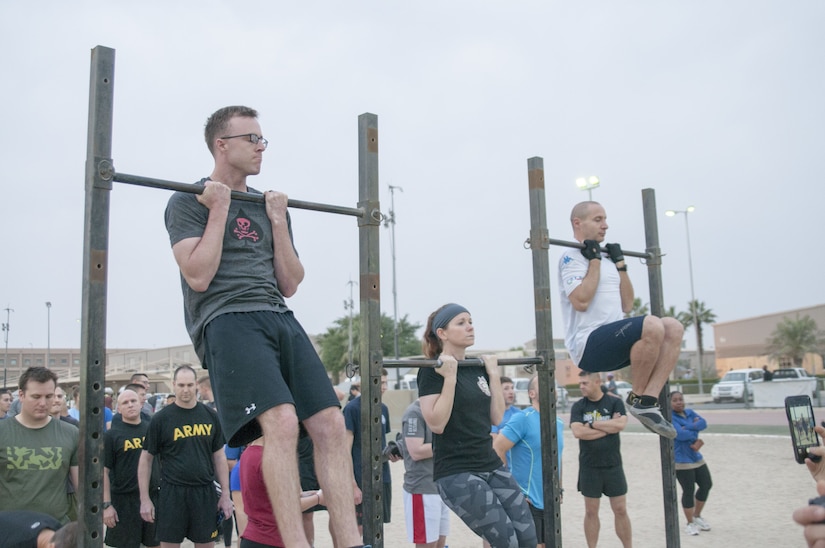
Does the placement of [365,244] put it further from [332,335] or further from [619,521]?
[332,335]

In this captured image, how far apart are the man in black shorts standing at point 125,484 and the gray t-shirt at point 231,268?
4000 mm

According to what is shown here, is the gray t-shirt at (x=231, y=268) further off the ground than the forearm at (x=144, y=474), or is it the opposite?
the gray t-shirt at (x=231, y=268)

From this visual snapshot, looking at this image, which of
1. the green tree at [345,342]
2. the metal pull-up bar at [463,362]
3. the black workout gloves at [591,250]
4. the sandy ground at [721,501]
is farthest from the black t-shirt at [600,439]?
the green tree at [345,342]

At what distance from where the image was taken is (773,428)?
18.9m

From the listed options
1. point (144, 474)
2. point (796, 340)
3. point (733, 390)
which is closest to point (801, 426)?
point (144, 474)

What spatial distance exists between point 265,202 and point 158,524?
3949 mm

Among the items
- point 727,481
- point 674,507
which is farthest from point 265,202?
point 727,481

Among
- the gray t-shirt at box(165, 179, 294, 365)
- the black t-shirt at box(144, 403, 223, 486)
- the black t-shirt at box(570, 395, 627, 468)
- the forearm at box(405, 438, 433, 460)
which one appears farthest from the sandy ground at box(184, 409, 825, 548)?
the gray t-shirt at box(165, 179, 294, 365)

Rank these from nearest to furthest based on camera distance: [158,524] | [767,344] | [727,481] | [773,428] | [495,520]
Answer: [495,520] < [158,524] < [727,481] < [773,428] < [767,344]

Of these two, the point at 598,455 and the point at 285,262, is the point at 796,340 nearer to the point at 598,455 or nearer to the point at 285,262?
the point at 598,455

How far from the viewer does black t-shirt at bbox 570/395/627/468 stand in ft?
24.9

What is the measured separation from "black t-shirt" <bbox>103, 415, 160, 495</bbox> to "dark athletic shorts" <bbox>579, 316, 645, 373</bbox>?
13.5 ft

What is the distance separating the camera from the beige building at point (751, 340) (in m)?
52.7

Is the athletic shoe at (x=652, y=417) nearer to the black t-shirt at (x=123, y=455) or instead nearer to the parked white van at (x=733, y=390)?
the black t-shirt at (x=123, y=455)
